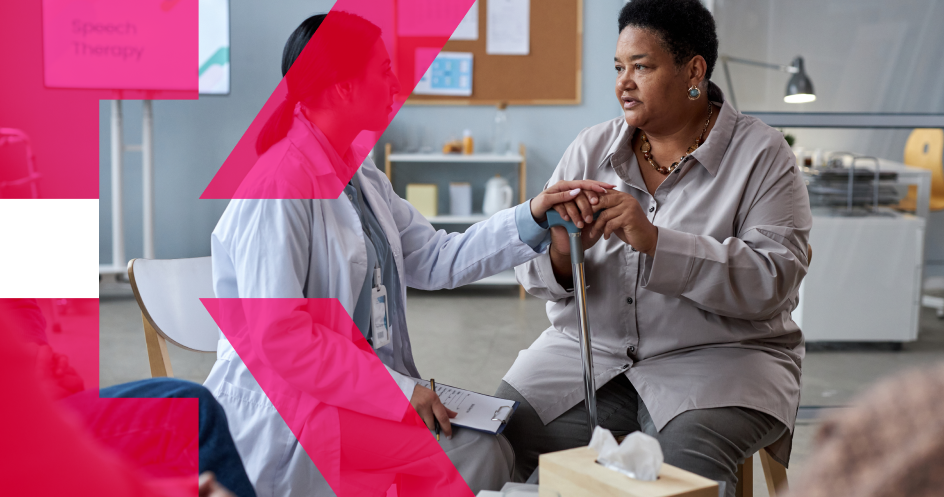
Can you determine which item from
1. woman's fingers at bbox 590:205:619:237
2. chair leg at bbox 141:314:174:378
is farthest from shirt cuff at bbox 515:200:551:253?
chair leg at bbox 141:314:174:378

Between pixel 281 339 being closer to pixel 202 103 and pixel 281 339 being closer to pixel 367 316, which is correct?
pixel 367 316

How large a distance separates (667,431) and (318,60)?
93cm

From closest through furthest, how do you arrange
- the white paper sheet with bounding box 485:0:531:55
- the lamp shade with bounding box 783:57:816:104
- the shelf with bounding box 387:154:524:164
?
the lamp shade with bounding box 783:57:816:104 → the shelf with bounding box 387:154:524:164 → the white paper sheet with bounding box 485:0:531:55

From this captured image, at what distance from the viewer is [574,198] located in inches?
54.9

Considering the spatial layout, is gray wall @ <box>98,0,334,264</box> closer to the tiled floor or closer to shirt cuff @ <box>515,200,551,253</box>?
the tiled floor

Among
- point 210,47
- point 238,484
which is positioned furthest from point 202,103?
point 238,484

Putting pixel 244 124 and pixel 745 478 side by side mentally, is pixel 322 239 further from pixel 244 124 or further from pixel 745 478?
pixel 244 124

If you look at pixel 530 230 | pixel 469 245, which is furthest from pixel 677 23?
pixel 469 245

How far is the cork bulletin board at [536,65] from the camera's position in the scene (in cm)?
477

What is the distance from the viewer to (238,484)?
97 centimetres

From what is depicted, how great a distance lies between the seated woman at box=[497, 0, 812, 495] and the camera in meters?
1.36

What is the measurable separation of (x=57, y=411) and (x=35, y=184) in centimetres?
408

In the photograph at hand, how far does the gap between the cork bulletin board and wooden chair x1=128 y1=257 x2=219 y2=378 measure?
11.2 feet

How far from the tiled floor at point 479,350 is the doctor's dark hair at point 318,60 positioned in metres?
1.51
